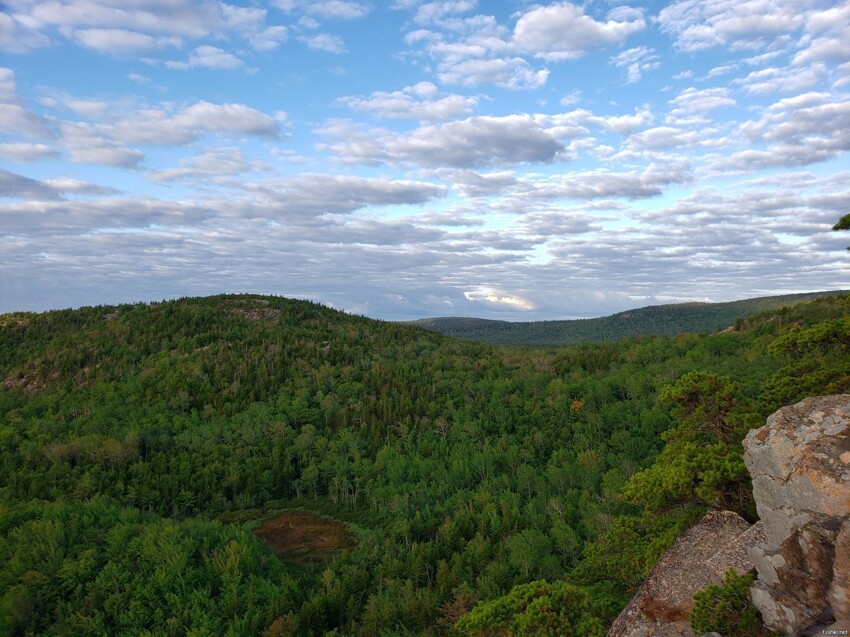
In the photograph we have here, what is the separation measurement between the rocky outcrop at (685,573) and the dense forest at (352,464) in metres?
0.98

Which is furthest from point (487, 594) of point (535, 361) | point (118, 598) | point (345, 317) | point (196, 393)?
point (345, 317)

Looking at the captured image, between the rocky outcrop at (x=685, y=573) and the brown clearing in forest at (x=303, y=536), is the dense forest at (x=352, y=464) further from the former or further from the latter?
the rocky outcrop at (x=685, y=573)

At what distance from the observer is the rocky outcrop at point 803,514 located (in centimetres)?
971

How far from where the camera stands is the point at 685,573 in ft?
45.4

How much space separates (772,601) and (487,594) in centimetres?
3203

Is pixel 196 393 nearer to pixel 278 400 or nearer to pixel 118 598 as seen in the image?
pixel 278 400

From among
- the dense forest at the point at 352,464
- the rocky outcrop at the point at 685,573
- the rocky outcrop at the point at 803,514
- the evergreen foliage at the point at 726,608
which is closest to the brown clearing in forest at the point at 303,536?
the dense forest at the point at 352,464

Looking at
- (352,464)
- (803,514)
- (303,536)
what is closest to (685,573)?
(803,514)

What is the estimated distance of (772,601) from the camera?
1033 centimetres

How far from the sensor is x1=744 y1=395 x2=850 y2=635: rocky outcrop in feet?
31.9

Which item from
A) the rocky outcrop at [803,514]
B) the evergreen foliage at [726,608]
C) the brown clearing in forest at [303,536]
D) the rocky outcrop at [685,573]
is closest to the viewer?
the rocky outcrop at [803,514]

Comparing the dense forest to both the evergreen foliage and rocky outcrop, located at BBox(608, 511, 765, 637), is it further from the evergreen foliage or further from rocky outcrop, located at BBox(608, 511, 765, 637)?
the evergreen foliage

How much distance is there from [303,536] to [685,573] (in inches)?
2221

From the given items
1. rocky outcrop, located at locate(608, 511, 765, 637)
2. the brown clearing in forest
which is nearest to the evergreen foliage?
rocky outcrop, located at locate(608, 511, 765, 637)
